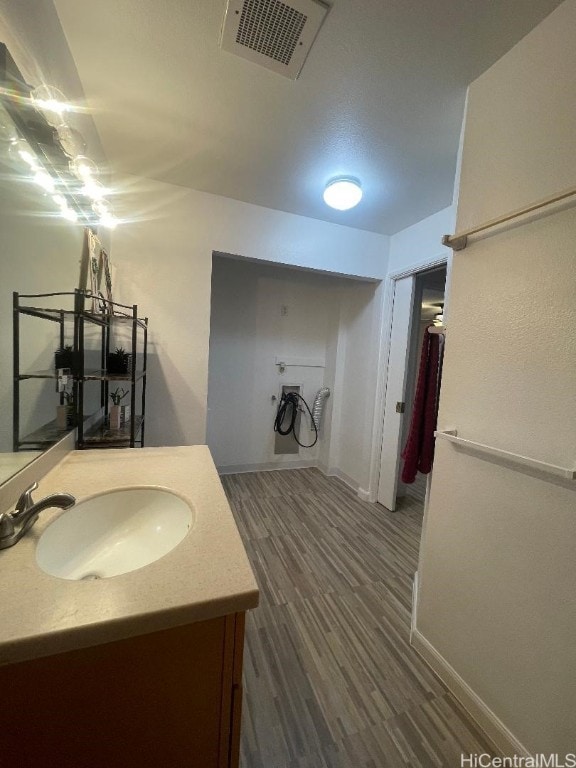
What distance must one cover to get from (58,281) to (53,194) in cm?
31

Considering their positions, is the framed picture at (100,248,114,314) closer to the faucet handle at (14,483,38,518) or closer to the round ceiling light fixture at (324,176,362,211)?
the faucet handle at (14,483,38,518)

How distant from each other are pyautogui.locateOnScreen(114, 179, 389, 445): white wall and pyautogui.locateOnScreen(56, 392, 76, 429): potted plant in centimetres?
74

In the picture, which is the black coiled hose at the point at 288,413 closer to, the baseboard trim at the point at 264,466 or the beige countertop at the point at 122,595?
the baseboard trim at the point at 264,466

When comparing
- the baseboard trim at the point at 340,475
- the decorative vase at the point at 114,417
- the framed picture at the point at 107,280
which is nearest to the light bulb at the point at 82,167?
the framed picture at the point at 107,280

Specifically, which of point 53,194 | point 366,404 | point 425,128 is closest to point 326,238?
point 425,128

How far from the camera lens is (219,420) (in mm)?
3090

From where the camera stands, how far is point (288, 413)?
10.9ft

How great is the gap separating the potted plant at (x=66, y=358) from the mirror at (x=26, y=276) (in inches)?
1.3

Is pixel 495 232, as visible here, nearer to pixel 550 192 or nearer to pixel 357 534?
pixel 550 192

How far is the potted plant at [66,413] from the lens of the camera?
1148 millimetres

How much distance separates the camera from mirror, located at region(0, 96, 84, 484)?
0.75 meters

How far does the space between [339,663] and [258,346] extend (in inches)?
101

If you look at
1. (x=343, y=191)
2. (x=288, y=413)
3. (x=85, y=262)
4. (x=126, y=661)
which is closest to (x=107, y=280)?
(x=85, y=262)

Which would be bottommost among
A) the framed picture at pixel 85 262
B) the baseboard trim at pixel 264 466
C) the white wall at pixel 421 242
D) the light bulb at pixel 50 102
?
the baseboard trim at pixel 264 466
